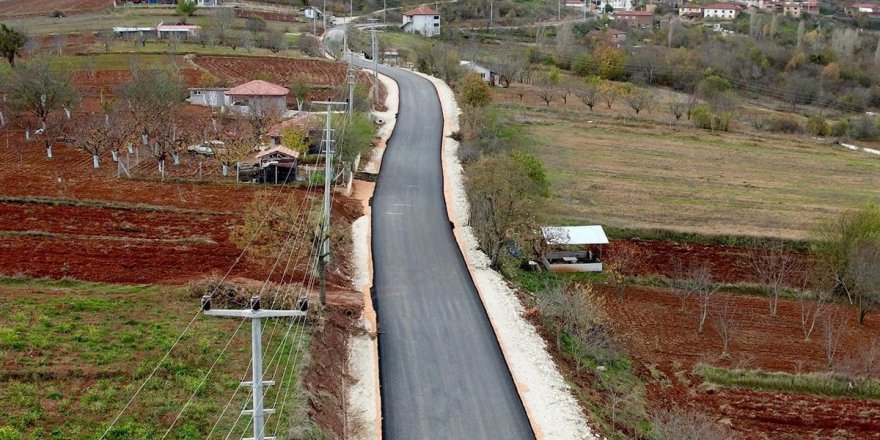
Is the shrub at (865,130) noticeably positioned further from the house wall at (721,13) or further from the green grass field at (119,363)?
the house wall at (721,13)

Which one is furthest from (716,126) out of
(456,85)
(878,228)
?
(878,228)

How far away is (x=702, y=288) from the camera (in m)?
31.8

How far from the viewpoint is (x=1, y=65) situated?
6456 centimetres

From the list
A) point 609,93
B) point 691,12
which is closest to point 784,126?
point 609,93

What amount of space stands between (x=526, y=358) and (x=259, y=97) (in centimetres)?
3800

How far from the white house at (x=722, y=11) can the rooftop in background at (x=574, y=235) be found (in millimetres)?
135736

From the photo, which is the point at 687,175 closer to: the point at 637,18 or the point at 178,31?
the point at 178,31

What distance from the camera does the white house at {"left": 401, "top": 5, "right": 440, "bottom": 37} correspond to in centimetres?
11362

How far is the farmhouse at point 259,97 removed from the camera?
178ft

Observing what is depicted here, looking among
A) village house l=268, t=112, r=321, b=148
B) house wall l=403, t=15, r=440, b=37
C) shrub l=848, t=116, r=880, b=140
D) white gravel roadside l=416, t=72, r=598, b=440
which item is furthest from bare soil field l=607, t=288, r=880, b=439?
house wall l=403, t=15, r=440, b=37

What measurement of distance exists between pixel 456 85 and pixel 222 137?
27882 mm

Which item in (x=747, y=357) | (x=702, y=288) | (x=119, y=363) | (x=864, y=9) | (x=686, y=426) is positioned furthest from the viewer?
(x=864, y=9)

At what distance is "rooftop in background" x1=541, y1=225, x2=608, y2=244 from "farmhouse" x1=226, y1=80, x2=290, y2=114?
27.0m

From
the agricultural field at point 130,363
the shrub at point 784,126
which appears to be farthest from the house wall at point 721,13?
the agricultural field at point 130,363
